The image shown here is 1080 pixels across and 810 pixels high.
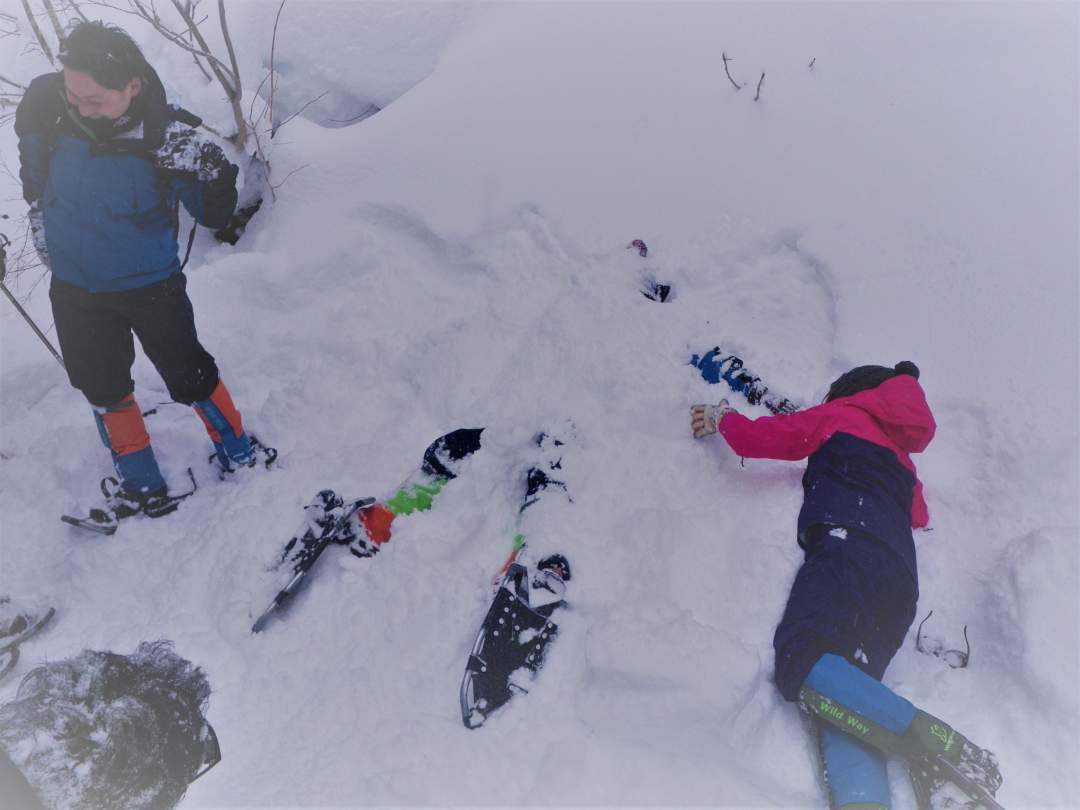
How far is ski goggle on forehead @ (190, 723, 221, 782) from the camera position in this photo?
7.41 ft

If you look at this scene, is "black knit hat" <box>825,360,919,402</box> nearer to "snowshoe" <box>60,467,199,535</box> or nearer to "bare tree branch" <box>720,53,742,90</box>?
"bare tree branch" <box>720,53,742,90</box>

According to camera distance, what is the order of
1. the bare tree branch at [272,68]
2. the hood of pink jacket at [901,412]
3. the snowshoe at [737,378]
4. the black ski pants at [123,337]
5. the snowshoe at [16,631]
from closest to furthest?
the snowshoe at [16,631] < the black ski pants at [123,337] < the hood of pink jacket at [901,412] < the snowshoe at [737,378] < the bare tree branch at [272,68]

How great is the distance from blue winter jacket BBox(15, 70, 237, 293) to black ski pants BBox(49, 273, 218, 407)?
6 cm

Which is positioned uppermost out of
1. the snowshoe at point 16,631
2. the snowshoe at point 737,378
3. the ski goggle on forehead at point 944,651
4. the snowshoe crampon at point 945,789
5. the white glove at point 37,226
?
the white glove at point 37,226

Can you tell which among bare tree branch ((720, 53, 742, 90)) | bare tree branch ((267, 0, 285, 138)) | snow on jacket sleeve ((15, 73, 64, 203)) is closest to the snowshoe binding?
snow on jacket sleeve ((15, 73, 64, 203))

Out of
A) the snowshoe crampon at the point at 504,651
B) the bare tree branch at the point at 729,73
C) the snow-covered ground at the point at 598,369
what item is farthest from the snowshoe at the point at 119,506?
the bare tree branch at the point at 729,73

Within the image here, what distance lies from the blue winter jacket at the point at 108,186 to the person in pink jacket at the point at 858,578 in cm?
227

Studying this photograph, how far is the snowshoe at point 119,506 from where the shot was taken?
112 inches

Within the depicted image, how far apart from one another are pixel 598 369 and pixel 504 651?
4.90 ft

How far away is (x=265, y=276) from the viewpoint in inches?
147

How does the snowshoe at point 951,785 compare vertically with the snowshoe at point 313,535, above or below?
below

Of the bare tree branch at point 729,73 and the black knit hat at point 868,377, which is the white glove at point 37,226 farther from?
the bare tree branch at point 729,73

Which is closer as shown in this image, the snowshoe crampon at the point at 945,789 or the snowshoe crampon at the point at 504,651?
the snowshoe crampon at the point at 945,789

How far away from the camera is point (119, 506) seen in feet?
9.53
